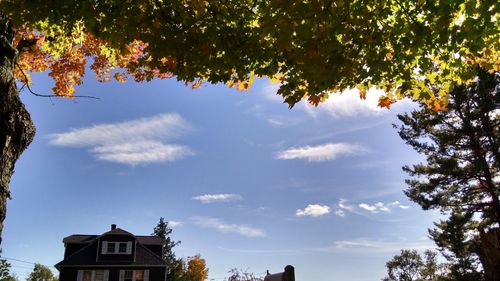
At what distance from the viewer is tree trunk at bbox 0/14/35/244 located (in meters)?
5.22

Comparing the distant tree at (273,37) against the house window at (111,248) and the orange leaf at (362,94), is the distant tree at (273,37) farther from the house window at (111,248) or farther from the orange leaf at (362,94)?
the house window at (111,248)

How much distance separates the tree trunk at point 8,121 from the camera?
5.22 meters

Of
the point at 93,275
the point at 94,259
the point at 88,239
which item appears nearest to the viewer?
the point at 93,275

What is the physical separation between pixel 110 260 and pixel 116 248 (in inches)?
52.0

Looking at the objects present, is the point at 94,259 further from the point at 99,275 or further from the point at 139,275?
the point at 139,275

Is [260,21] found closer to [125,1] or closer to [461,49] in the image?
[125,1]

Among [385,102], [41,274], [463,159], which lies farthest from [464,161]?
[41,274]

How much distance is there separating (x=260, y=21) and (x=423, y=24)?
7.46 ft

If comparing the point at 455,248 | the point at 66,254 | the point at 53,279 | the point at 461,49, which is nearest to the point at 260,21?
the point at 461,49

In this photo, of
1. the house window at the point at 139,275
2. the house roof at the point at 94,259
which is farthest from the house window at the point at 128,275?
the house roof at the point at 94,259

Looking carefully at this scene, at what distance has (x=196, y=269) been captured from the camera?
3243 inches

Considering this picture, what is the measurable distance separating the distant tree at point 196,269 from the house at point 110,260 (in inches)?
1657

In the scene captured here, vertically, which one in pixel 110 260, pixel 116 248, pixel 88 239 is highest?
pixel 88 239

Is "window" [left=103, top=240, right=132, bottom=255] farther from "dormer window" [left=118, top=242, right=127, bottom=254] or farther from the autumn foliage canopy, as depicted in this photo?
the autumn foliage canopy
